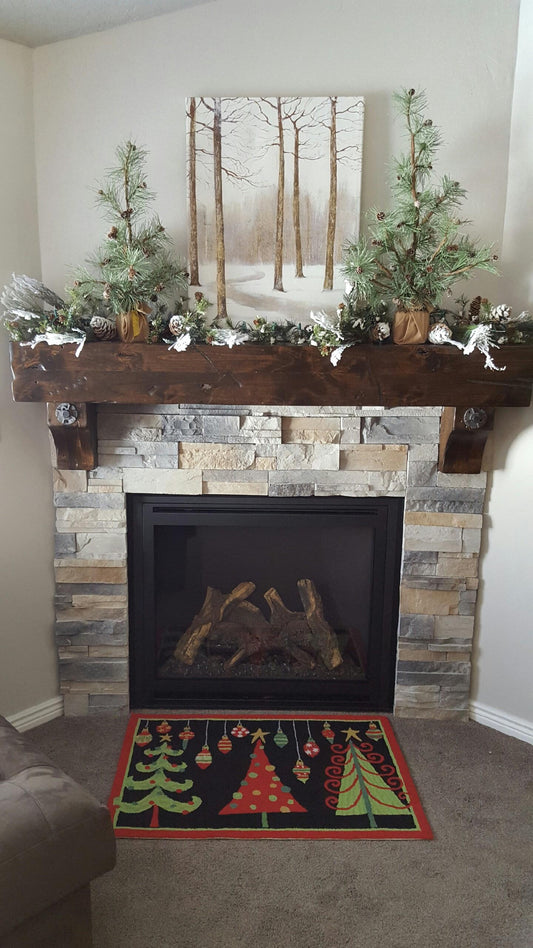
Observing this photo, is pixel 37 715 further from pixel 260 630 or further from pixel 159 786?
pixel 260 630

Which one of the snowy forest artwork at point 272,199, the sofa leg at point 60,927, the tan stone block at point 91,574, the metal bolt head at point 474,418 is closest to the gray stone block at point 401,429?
the metal bolt head at point 474,418

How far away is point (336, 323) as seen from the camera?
7.04 ft

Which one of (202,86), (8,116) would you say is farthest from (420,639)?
(8,116)

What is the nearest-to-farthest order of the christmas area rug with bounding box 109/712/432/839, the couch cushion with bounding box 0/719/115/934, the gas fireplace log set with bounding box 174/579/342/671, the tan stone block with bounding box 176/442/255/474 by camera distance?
the couch cushion with bounding box 0/719/115/934 < the christmas area rug with bounding box 109/712/432/839 < the tan stone block with bounding box 176/442/255/474 < the gas fireplace log set with bounding box 174/579/342/671

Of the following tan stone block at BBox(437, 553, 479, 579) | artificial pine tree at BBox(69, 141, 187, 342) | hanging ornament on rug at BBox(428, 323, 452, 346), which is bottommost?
tan stone block at BBox(437, 553, 479, 579)

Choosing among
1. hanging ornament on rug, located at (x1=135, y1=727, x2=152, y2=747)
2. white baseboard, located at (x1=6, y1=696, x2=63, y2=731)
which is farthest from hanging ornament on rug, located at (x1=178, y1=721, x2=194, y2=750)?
white baseboard, located at (x1=6, y1=696, x2=63, y2=731)

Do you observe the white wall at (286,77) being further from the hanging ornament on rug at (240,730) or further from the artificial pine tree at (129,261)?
the hanging ornament on rug at (240,730)

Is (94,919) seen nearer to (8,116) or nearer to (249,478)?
(249,478)

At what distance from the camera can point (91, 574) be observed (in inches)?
101

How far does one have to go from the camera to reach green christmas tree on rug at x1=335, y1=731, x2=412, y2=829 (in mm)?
2160

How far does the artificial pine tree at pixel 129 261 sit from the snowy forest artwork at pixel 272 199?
14cm

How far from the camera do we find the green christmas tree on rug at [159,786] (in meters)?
2.16

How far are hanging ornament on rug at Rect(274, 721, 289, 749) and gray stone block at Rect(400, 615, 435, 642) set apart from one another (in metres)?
0.55

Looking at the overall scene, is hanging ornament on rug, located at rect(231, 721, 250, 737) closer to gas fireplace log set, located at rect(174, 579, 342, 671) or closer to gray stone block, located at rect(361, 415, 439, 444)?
gas fireplace log set, located at rect(174, 579, 342, 671)
